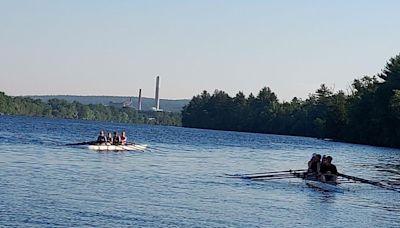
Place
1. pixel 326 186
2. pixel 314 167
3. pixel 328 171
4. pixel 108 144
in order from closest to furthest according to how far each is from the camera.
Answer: pixel 326 186 < pixel 328 171 < pixel 314 167 < pixel 108 144

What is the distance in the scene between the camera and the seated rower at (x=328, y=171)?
44.7 meters

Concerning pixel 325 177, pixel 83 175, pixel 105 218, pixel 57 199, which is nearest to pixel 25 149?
pixel 83 175

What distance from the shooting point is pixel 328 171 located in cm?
4550

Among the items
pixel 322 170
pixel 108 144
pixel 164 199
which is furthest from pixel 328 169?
pixel 108 144

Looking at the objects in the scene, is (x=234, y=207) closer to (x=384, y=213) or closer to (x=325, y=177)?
(x=384, y=213)

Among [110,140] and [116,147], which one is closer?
[116,147]

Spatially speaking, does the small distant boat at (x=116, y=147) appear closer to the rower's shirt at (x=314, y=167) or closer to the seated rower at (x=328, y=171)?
the rower's shirt at (x=314, y=167)

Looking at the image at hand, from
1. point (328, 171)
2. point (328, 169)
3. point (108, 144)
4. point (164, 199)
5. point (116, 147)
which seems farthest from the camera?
point (116, 147)

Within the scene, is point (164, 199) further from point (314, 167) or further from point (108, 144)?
point (108, 144)

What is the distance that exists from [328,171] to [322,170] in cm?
41

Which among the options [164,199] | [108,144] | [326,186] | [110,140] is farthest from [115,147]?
[164,199]

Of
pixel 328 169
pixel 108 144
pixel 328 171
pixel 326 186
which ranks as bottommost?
pixel 326 186

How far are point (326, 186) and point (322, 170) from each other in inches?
92.9

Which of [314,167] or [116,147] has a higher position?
[314,167]
